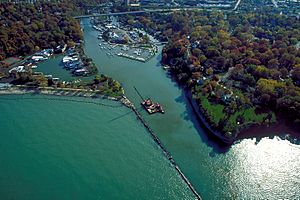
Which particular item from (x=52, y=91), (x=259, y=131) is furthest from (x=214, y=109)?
(x=52, y=91)

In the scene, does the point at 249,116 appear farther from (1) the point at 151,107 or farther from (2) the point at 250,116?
(1) the point at 151,107

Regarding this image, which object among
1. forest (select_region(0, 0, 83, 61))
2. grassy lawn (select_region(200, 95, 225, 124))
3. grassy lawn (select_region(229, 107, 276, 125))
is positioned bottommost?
grassy lawn (select_region(229, 107, 276, 125))

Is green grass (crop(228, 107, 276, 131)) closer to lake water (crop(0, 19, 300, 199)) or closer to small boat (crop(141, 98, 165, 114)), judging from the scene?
lake water (crop(0, 19, 300, 199))

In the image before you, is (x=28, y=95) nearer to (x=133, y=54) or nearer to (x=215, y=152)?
(x=133, y=54)

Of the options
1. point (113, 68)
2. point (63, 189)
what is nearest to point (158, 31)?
point (113, 68)

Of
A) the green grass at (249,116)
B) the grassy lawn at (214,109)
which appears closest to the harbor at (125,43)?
the grassy lawn at (214,109)

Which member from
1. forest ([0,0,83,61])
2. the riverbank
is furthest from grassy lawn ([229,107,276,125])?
forest ([0,0,83,61])

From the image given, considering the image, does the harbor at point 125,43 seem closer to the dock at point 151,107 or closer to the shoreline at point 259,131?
the dock at point 151,107
